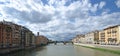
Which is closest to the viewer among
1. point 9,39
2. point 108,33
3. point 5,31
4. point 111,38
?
point 5,31

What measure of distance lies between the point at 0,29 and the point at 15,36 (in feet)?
58.5

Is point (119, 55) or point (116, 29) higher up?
point (116, 29)

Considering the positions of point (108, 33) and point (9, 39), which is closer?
point (9, 39)

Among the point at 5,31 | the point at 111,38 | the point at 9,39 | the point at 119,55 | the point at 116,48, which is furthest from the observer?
the point at 111,38

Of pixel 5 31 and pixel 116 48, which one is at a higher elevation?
pixel 5 31

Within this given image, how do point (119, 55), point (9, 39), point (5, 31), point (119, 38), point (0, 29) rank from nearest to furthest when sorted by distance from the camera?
point (119, 55)
point (0, 29)
point (5, 31)
point (9, 39)
point (119, 38)

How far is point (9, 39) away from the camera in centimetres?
6731

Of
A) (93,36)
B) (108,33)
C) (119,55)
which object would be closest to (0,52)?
(119,55)

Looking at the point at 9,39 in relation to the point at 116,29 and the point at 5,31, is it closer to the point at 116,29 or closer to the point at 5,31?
the point at 5,31

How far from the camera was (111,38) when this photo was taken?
8338 cm

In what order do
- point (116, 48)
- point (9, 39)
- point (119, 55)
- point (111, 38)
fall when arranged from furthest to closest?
point (111, 38)
point (9, 39)
point (116, 48)
point (119, 55)

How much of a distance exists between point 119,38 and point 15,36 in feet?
131

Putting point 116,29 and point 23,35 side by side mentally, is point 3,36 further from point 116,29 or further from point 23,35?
point 116,29

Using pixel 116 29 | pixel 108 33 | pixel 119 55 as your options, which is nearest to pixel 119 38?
pixel 116 29
